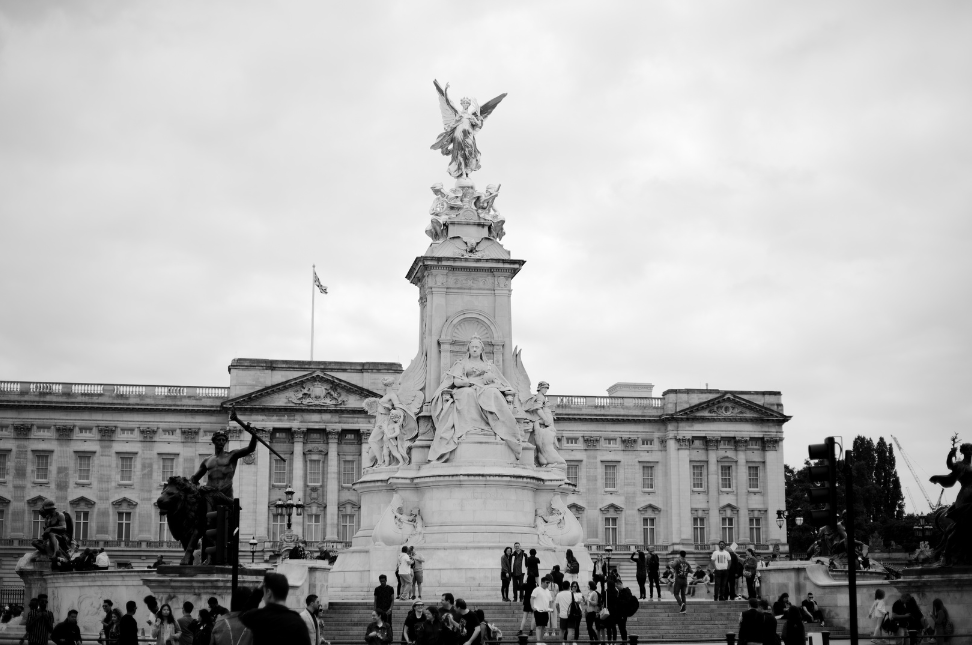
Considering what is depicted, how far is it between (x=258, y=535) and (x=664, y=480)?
91.1 feet

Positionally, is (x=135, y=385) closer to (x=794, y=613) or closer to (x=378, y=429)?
(x=378, y=429)

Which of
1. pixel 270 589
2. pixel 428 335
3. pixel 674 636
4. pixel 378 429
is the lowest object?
pixel 674 636

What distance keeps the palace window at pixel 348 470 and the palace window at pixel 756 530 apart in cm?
2704

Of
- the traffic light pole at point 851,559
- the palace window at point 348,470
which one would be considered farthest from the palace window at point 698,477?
the traffic light pole at point 851,559

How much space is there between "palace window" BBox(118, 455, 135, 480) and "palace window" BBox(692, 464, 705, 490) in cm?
3753

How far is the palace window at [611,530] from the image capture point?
8975 cm

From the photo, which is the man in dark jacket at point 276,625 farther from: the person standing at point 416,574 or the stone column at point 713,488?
the stone column at point 713,488

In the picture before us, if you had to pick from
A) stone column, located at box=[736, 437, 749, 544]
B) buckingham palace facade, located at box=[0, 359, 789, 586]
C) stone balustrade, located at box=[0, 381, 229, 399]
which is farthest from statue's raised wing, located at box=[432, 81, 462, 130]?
stone column, located at box=[736, 437, 749, 544]

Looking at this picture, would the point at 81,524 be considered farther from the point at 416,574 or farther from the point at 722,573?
the point at 722,573

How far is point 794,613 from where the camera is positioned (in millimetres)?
20047

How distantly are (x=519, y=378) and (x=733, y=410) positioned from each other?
2167 inches

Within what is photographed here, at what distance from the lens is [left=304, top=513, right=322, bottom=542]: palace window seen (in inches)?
3369

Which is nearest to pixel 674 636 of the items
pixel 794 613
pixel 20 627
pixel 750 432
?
pixel 794 613

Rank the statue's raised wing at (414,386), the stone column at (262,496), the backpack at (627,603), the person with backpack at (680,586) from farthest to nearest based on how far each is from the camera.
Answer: the stone column at (262,496) < the statue's raised wing at (414,386) < the person with backpack at (680,586) < the backpack at (627,603)
